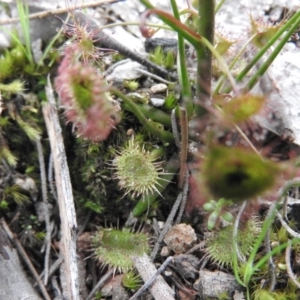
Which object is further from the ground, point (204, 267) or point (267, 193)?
point (267, 193)

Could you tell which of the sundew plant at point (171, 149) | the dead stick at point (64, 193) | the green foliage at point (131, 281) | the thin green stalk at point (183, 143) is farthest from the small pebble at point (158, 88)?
the green foliage at point (131, 281)

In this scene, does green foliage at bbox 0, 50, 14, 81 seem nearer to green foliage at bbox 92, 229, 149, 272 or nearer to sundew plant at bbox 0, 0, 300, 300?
sundew plant at bbox 0, 0, 300, 300

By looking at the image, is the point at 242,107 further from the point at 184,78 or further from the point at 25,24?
the point at 25,24

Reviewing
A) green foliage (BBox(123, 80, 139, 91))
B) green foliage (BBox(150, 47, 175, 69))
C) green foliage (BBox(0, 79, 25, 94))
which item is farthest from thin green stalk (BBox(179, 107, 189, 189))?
green foliage (BBox(0, 79, 25, 94))

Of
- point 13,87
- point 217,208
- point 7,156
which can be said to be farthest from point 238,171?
point 13,87

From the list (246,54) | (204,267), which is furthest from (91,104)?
(246,54)

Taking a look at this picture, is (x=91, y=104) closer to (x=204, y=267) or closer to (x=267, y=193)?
(x=267, y=193)
